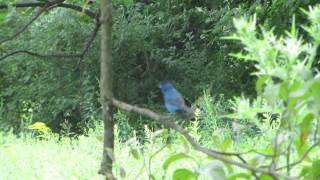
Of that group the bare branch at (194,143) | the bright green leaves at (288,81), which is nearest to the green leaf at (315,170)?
the bright green leaves at (288,81)

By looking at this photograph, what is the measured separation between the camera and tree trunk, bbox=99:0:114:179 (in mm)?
910

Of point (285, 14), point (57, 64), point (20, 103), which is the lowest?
point (20, 103)

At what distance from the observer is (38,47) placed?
7469mm

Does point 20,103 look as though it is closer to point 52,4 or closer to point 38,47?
point 38,47

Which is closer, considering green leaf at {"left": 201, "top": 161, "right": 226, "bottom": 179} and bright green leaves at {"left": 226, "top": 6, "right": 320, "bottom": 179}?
bright green leaves at {"left": 226, "top": 6, "right": 320, "bottom": 179}

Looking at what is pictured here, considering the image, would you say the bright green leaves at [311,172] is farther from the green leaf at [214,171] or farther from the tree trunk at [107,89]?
the tree trunk at [107,89]

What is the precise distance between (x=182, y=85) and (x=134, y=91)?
611mm

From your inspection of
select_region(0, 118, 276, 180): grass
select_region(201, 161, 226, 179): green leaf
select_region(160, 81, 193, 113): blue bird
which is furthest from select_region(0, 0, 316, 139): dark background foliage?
select_region(201, 161, 226, 179): green leaf

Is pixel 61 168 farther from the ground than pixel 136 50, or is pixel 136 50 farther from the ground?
pixel 136 50

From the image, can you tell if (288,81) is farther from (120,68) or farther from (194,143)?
(120,68)

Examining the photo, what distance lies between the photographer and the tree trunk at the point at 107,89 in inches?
35.8

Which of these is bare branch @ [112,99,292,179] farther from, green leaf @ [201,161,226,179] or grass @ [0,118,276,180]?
grass @ [0,118,276,180]

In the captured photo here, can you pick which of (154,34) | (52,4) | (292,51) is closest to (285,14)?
(154,34)

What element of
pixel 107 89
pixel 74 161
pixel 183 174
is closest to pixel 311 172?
pixel 183 174
